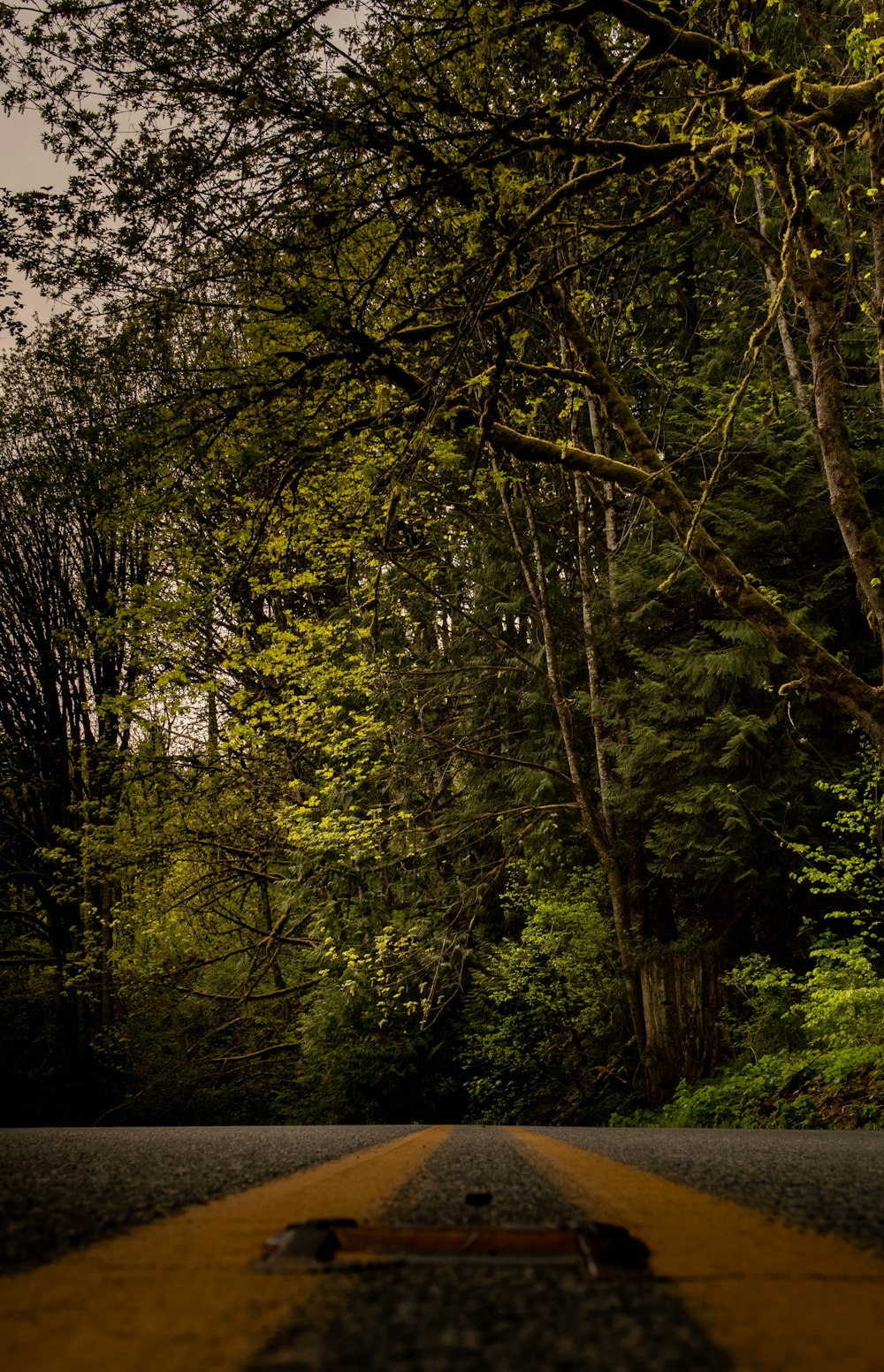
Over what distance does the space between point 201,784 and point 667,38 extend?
12.7 m

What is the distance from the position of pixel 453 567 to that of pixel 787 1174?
11.8 m

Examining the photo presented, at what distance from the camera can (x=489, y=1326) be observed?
817 mm

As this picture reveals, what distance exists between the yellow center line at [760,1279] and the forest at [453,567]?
4.75 metres

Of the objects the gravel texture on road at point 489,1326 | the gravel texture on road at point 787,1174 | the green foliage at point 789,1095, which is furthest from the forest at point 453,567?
the gravel texture on road at point 489,1326

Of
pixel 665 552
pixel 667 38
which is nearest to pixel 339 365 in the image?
pixel 667 38

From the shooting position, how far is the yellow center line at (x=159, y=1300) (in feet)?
2.40

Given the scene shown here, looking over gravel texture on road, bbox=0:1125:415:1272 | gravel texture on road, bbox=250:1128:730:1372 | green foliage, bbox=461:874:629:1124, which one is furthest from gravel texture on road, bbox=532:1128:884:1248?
green foliage, bbox=461:874:629:1124

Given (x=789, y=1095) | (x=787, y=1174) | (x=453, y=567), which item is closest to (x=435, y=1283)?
(x=787, y=1174)

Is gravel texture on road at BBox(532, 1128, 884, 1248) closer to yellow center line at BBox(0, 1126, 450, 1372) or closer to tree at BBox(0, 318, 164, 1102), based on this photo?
yellow center line at BBox(0, 1126, 450, 1372)

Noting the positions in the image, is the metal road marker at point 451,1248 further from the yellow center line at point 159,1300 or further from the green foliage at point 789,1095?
the green foliage at point 789,1095

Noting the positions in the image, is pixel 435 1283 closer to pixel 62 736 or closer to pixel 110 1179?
pixel 110 1179

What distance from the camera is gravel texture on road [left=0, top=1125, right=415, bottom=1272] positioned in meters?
1.25

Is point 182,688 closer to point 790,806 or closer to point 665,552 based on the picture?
point 665,552

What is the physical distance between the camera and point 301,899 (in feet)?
45.9
